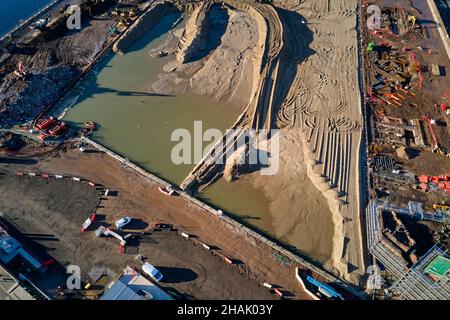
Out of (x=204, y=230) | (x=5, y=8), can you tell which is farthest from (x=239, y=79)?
(x=5, y=8)

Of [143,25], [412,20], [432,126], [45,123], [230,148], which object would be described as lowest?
[432,126]

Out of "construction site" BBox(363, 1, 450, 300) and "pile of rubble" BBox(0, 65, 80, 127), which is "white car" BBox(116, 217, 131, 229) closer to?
"pile of rubble" BBox(0, 65, 80, 127)

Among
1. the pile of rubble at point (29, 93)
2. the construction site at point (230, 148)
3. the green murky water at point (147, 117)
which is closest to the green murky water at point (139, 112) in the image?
the green murky water at point (147, 117)

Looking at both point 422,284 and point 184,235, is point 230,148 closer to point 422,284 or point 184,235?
point 184,235

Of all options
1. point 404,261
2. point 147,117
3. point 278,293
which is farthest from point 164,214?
point 404,261

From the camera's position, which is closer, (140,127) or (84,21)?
(140,127)

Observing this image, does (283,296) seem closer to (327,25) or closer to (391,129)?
(391,129)
